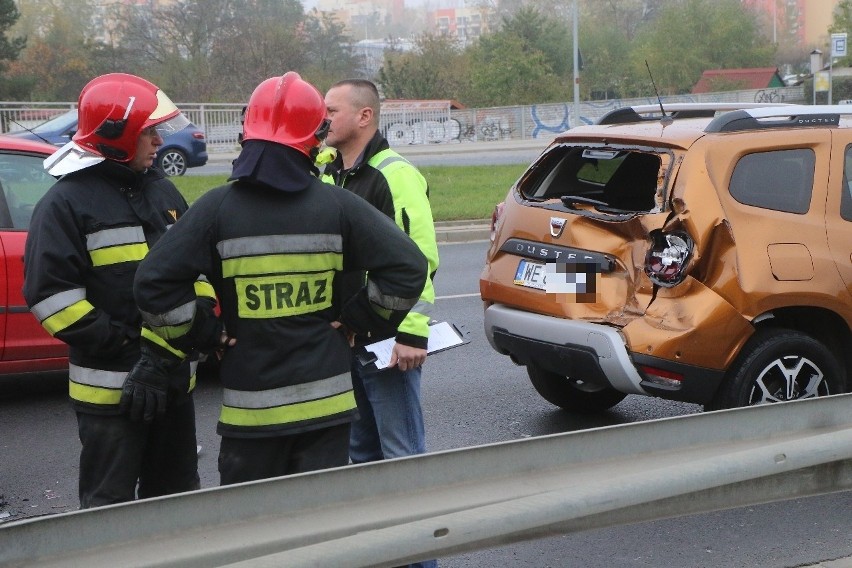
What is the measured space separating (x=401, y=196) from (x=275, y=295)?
1.01 m

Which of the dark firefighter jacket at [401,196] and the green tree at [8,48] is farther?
the green tree at [8,48]

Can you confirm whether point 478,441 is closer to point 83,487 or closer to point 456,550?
point 83,487

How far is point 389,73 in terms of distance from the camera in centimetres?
5953

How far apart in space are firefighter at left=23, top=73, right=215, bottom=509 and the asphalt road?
5.46 ft

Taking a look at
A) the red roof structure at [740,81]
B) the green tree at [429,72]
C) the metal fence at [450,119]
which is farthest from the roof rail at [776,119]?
the red roof structure at [740,81]

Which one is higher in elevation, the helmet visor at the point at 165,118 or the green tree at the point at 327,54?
the green tree at the point at 327,54

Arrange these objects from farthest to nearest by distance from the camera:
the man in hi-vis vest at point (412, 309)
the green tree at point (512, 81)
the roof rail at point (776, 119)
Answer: the green tree at point (512, 81)
the roof rail at point (776, 119)
the man in hi-vis vest at point (412, 309)

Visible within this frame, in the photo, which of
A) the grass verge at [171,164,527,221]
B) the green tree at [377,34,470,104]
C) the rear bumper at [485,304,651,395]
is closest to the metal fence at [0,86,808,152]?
the green tree at [377,34,470,104]

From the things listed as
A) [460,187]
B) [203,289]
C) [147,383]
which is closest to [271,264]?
[203,289]

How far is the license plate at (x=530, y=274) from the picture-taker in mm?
5695

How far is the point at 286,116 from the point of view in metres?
3.19

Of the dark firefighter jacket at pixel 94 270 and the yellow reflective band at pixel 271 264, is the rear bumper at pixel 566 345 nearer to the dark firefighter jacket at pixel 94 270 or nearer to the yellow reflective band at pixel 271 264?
the dark firefighter jacket at pixel 94 270

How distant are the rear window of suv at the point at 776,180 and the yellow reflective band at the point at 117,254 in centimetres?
294

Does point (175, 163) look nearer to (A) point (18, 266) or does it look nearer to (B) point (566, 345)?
(A) point (18, 266)
